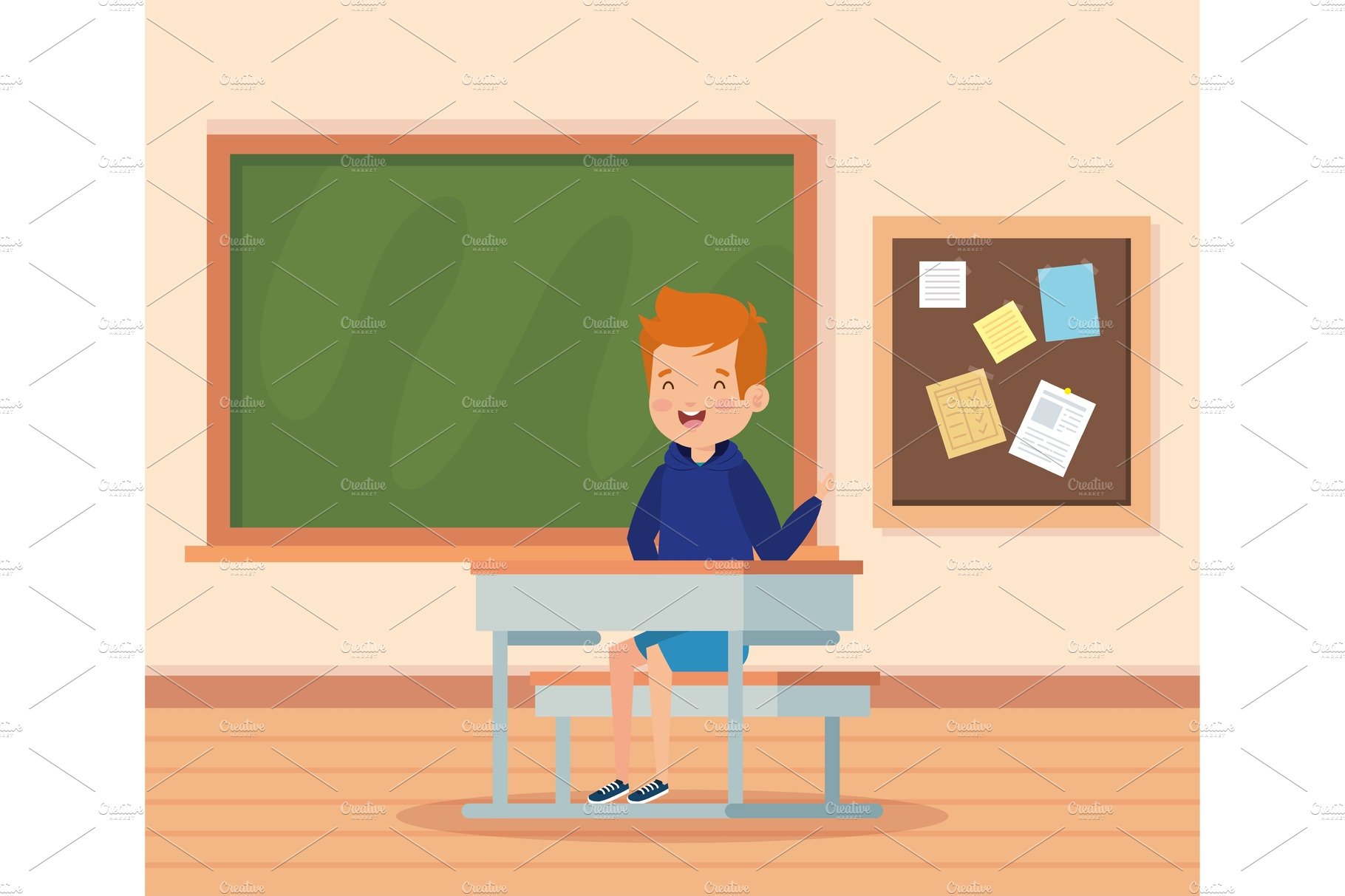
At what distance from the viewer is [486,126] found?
7488mm

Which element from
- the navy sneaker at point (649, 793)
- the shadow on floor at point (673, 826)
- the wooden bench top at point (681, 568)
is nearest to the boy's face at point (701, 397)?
the wooden bench top at point (681, 568)

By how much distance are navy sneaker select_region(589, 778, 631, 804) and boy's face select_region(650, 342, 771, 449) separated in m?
1.09

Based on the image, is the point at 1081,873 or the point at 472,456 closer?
the point at 1081,873

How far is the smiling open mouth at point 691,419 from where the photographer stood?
20.7 ft

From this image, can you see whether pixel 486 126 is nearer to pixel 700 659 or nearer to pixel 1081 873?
pixel 700 659

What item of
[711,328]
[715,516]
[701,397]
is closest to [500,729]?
[715,516]

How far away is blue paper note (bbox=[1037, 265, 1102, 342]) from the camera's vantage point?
7.71 m

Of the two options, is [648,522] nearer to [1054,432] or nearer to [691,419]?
[691,419]

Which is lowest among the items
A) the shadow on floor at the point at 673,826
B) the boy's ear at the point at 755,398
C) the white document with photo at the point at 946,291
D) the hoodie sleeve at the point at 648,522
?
the shadow on floor at the point at 673,826

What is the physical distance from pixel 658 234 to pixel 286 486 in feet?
5.64

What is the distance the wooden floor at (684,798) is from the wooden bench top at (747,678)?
14.4 inches

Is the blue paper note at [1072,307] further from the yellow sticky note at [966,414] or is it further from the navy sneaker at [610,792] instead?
the navy sneaker at [610,792]

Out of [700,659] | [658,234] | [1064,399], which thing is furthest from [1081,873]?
[658,234]

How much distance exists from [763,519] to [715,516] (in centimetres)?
16
